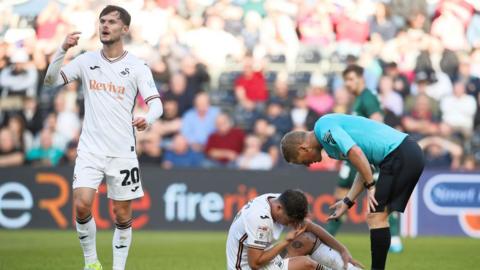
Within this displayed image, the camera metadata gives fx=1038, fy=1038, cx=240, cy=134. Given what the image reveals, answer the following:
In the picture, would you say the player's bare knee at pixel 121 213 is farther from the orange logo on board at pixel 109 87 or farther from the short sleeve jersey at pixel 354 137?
the short sleeve jersey at pixel 354 137

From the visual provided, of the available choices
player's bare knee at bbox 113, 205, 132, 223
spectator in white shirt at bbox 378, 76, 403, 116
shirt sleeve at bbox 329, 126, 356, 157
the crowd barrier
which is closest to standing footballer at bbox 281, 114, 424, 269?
shirt sleeve at bbox 329, 126, 356, 157

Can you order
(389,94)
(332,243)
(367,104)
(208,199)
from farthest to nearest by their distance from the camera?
(389,94) < (208,199) < (367,104) < (332,243)

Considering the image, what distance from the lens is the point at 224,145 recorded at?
19.5m

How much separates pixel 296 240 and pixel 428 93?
1108 centimetres

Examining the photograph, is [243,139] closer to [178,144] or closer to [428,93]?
[178,144]

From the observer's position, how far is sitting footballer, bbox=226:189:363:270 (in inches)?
377

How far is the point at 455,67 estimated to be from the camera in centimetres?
2134

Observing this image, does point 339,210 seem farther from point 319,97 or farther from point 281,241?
point 319,97

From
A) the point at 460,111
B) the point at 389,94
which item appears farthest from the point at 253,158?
the point at 460,111

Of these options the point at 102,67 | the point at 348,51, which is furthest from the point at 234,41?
the point at 102,67

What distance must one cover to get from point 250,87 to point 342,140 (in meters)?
11.4

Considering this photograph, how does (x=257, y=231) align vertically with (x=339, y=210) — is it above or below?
below

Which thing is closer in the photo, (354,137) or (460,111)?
(354,137)

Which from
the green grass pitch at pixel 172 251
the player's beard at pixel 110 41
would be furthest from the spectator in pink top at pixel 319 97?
the player's beard at pixel 110 41
